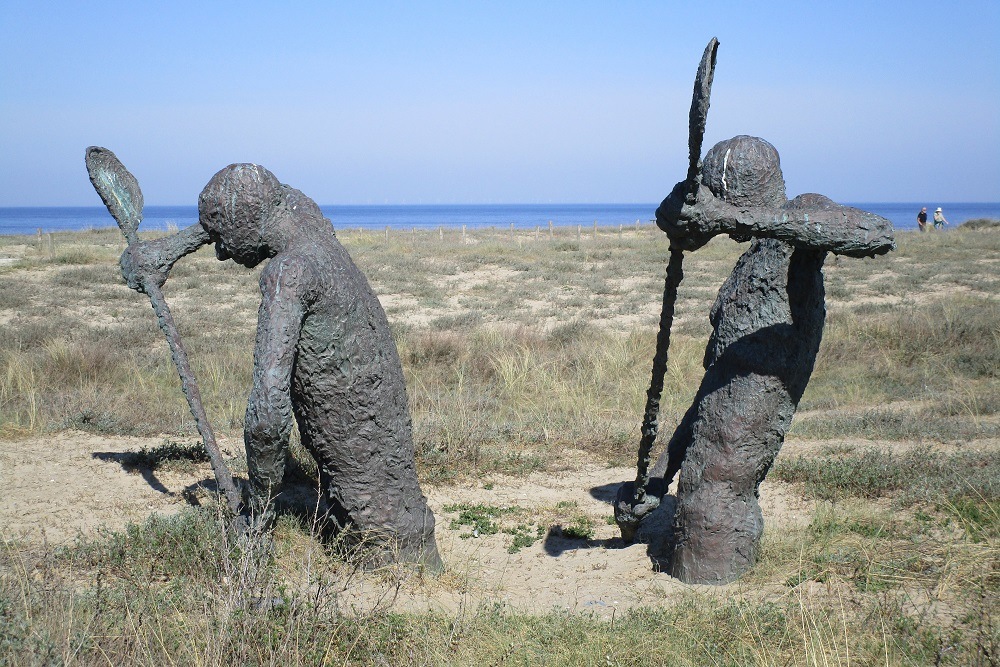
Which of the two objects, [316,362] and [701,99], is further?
[316,362]

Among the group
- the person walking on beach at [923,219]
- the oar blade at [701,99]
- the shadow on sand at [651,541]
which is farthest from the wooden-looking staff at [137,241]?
the person walking on beach at [923,219]

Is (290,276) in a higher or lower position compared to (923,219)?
lower

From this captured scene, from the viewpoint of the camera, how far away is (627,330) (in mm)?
12633

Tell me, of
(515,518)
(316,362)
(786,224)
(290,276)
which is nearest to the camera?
(786,224)

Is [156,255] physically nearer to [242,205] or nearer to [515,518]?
[242,205]

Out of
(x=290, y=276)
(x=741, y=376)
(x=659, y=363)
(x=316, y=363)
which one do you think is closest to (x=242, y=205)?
(x=290, y=276)

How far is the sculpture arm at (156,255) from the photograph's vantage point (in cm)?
382

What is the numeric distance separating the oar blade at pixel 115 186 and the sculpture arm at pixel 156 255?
0.10m

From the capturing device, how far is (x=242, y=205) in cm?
358

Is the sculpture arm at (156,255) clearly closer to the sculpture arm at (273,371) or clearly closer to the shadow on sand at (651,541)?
the sculpture arm at (273,371)

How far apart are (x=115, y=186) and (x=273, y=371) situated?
1.51m

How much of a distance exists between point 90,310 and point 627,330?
8.95 m

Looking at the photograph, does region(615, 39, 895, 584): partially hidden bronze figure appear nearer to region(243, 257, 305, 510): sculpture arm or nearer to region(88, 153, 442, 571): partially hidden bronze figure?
region(88, 153, 442, 571): partially hidden bronze figure

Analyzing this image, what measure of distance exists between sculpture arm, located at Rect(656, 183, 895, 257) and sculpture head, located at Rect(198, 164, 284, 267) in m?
1.73
